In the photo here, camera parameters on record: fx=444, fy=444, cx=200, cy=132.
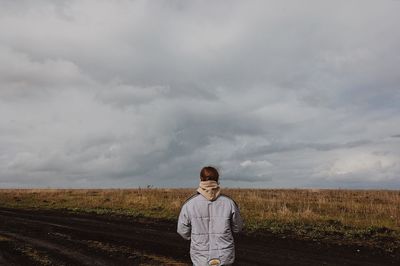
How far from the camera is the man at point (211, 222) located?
5715mm

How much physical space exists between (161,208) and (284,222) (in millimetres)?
9697

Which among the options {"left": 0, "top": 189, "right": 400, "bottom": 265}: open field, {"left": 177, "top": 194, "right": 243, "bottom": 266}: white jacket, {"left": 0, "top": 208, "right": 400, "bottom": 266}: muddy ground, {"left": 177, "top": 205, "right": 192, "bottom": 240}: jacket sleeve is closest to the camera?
{"left": 177, "top": 194, "right": 243, "bottom": 266}: white jacket

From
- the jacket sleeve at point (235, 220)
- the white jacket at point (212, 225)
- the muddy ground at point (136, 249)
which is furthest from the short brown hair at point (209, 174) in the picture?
the muddy ground at point (136, 249)

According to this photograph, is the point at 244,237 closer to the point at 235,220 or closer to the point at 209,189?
the point at 235,220

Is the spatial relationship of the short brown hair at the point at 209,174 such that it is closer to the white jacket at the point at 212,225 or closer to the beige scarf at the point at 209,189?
the beige scarf at the point at 209,189

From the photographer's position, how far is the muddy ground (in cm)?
1244

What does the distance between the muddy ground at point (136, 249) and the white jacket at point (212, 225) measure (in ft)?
21.1

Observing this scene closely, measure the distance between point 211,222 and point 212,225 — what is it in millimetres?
42

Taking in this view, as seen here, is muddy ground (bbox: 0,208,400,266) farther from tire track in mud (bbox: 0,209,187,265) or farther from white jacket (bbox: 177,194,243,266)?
white jacket (bbox: 177,194,243,266)

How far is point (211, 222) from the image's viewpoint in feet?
18.9

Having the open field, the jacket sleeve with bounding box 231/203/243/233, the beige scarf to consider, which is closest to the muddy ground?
the open field

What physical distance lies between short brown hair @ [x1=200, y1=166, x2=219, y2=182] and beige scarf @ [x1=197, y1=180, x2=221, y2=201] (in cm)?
5

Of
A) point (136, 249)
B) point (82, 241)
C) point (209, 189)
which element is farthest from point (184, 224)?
point (82, 241)

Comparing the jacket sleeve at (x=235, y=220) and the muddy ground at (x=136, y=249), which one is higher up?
the jacket sleeve at (x=235, y=220)
